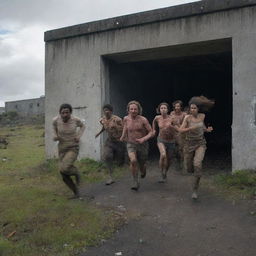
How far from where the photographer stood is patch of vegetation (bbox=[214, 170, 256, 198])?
7.14 metres

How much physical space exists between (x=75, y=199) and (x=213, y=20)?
15.5 feet

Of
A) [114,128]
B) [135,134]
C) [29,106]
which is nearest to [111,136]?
[114,128]

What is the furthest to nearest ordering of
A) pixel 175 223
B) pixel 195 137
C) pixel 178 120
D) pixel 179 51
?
pixel 179 51
pixel 178 120
pixel 195 137
pixel 175 223

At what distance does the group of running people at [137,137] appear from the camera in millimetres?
6715

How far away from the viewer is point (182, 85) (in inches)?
595

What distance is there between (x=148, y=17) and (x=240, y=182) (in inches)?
169

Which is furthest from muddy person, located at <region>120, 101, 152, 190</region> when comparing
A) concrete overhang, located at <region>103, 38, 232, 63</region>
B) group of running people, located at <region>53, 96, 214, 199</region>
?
concrete overhang, located at <region>103, 38, 232, 63</region>

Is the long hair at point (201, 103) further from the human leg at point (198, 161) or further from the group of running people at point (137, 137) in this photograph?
the human leg at point (198, 161)

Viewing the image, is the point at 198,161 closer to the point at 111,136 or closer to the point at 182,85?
the point at 111,136

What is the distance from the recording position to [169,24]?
8773 mm

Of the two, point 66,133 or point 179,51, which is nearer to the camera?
point 66,133

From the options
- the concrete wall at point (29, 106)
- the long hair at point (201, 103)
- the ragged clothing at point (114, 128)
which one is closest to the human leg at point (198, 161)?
the long hair at point (201, 103)

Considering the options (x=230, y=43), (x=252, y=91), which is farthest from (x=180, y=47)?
(x=252, y=91)

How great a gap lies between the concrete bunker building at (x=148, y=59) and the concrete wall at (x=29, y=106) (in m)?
35.1
